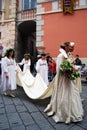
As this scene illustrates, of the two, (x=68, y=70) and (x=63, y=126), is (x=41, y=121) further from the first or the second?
(x=68, y=70)

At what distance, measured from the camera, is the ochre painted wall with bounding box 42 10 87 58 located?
1531 centimetres

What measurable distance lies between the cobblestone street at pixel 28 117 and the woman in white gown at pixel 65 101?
16 centimetres

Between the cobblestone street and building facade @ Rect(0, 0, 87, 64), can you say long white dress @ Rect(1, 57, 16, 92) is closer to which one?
the cobblestone street

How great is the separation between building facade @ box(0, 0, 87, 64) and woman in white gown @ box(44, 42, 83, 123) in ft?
33.4

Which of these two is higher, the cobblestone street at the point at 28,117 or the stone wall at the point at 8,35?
the stone wall at the point at 8,35

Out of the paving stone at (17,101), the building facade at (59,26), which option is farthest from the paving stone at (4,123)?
the building facade at (59,26)

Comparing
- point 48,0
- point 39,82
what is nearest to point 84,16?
point 48,0

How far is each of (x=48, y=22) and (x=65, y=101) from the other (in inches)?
481

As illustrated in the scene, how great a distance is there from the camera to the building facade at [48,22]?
1541cm

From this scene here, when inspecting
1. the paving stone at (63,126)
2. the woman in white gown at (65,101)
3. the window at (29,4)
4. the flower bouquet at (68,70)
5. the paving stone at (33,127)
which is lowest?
the paving stone at (63,126)

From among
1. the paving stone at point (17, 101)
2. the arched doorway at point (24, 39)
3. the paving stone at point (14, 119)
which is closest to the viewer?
the paving stone at point (14, 119)

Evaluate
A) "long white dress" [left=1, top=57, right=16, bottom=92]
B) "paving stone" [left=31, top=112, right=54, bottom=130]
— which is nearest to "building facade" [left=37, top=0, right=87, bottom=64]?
"long white dress" [left=1, top=57, right=16, bottom=92]

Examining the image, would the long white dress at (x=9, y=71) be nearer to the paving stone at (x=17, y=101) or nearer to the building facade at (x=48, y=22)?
the paving stone at (x=17, y=101)

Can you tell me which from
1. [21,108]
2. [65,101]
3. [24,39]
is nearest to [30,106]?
[21,108]
